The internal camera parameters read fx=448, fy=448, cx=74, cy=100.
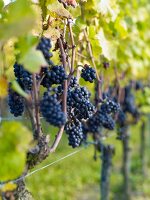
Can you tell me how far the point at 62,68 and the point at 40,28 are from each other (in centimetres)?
46

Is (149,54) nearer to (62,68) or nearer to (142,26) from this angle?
(142,26)

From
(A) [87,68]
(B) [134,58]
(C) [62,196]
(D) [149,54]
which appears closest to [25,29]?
(A) [87,68]

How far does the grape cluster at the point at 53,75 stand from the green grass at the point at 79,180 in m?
4.17

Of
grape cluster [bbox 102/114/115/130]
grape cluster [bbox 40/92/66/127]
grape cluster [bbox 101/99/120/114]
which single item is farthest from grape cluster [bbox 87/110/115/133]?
grape cluster [bbox 40/92/66/127]

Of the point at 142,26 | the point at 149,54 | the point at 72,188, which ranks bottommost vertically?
the point at 72,188

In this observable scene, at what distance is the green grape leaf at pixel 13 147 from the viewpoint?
1637 millimetres

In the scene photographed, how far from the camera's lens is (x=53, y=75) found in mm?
2182

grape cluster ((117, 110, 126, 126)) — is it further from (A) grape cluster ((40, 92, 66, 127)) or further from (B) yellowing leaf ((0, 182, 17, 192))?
(B) yellowing leaf ((0, 182, 17, 192))

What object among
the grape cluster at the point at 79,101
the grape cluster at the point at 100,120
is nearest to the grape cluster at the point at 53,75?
Result: the grape cluster at the point at 79,101

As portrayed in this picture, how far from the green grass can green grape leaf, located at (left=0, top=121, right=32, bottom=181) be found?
179 inches

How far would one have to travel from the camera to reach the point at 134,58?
5.41 metres

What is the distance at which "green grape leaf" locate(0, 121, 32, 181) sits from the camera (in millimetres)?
1637

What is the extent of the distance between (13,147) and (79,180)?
6.19 meters

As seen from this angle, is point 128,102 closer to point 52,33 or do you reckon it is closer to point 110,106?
point 110,106
